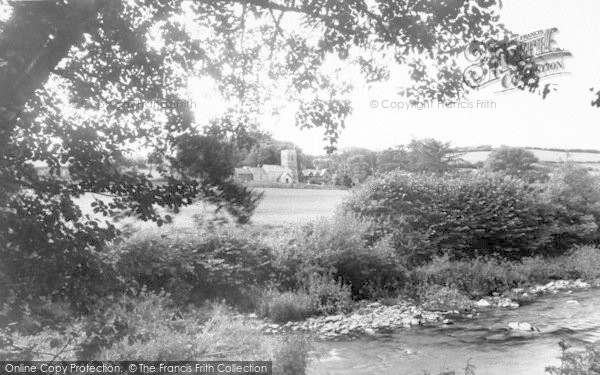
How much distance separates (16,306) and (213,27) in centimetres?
→ 288

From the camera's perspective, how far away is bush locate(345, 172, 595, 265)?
56.0ft

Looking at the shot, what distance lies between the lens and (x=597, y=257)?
18891 mm

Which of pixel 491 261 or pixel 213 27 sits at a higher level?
pixel 213 27

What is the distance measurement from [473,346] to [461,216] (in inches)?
361

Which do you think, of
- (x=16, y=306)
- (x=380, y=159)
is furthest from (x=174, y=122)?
(x=380, y=159)

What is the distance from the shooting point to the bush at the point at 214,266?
11406mm

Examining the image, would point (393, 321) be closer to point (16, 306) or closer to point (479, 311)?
point (479, 311)

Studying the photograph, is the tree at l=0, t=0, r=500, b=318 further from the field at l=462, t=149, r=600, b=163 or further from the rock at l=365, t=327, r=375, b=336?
the field at l=462, t=149, r=600, b=163

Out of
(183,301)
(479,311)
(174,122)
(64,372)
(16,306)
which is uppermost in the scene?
(174,122)

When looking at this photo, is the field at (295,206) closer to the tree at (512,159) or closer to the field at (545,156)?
the tree at (512,159)

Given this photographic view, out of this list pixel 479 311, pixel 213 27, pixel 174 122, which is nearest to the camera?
pixel 174 122

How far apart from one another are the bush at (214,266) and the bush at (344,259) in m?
0.74

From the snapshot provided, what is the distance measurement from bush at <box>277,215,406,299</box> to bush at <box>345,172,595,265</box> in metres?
1.33

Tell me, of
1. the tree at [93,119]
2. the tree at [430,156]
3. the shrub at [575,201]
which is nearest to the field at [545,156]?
the tree at [430,156]
